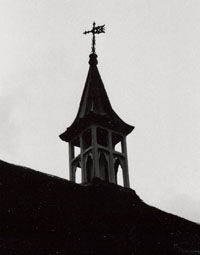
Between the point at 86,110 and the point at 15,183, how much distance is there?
273 inches

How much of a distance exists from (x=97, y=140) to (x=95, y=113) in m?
1.00

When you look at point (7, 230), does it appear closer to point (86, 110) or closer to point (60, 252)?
point (60, 252)

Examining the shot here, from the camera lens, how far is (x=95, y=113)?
1812 cm

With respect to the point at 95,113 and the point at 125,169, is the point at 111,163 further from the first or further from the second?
the point at 95,113

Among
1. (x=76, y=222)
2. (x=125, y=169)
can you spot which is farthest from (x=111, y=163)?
(x=76, y=222)

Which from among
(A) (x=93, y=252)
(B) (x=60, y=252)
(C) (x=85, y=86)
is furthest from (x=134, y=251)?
(C) (x=85, y=86)

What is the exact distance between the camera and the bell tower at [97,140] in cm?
1747

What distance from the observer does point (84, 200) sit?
44.4 feet

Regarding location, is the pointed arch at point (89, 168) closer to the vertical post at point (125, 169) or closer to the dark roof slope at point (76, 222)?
the vertical post at point (125, 169)

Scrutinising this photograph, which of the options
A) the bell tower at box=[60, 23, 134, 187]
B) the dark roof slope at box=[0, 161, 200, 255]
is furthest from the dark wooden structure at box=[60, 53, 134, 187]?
the dark roof slope at box=[0, 161, 200, 255]

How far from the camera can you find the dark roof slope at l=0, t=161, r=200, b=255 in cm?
1073

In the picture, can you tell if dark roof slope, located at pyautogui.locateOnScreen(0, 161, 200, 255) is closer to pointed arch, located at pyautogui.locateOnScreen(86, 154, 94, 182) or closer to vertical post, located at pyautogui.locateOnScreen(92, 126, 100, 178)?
vertical post, located at pyautogui.locateOnScreen(92, 126, 100, 178)

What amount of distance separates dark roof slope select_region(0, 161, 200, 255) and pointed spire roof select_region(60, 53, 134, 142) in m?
3.21

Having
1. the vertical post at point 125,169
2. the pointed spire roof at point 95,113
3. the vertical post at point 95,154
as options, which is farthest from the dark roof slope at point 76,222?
the pointed spire roof at point 95,113
